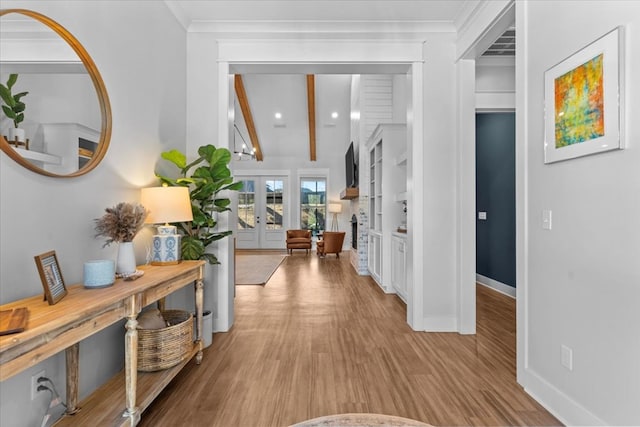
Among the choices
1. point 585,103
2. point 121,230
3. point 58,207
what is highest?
point 585,103

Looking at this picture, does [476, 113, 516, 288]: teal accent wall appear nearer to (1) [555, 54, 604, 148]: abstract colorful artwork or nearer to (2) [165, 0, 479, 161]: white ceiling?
(2) [165, 0, 479, 161]: white ceiling

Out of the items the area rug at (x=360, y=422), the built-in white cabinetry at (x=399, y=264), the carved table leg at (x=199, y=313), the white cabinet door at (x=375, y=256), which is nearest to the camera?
the area rug at (x=360, y=422)

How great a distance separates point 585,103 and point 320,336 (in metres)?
2.55

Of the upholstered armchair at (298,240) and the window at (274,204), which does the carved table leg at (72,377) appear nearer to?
the upholstered armchair at (298,240)

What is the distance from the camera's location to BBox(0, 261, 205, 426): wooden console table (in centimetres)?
102

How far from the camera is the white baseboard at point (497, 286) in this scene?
4.27 metres

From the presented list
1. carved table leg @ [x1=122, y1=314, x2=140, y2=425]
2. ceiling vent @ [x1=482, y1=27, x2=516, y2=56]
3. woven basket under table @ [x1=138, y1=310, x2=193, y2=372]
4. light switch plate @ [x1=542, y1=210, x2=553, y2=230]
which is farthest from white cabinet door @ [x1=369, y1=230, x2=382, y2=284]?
carved table leg @ [x1=122, y1=314, x2=140, y2=425]

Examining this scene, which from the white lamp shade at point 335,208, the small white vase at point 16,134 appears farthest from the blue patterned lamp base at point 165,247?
the white lamp shade at point 335,208

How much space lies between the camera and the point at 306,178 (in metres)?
10.6

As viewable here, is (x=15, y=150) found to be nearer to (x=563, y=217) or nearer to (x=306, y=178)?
(x=563, y=217)

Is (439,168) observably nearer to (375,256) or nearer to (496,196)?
(496,196)

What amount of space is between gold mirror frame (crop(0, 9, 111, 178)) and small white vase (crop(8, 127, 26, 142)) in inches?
1.3

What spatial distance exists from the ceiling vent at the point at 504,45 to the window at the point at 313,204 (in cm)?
708

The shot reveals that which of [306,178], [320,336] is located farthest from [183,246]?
[306,178]
